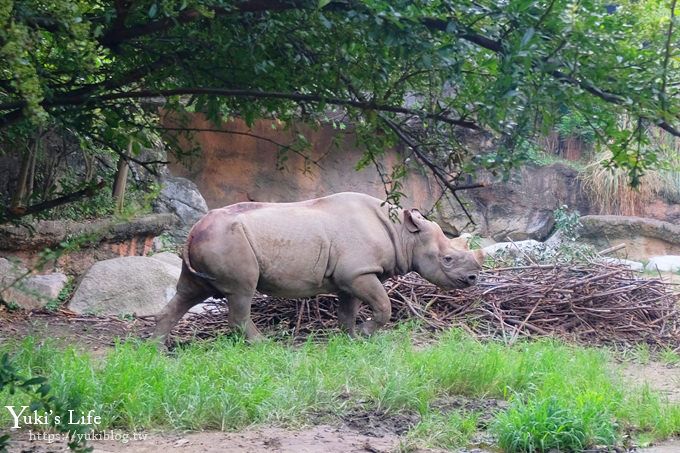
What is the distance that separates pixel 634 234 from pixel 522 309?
29.7 feet

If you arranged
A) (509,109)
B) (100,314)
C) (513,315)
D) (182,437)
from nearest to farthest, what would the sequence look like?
(509,109) → (182,437) → (513,315) → (100,314)

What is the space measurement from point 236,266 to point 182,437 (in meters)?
2.81

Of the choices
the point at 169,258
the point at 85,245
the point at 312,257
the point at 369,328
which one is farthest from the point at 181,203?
the point at 369,328

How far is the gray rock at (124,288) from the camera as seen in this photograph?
8922 millimetres

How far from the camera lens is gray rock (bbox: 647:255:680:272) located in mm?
14505

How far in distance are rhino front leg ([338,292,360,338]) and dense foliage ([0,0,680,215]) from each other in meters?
3.44

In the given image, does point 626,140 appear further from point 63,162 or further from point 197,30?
point 63,162

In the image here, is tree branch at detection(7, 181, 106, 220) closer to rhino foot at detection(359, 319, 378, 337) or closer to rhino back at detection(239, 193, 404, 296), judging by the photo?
rhino back at detection(239, 193, 404, 296)

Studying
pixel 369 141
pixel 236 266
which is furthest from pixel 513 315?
pixel 369 141

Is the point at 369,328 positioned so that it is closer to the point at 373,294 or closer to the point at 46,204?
the point at 373,294

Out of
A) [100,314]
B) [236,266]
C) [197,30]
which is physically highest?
[197,30]

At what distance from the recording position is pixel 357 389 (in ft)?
16.8

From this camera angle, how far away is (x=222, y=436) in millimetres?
4207

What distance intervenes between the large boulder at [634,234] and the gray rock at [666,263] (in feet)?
3.22
